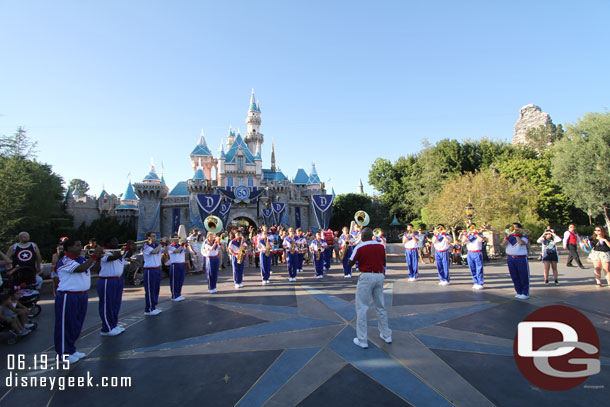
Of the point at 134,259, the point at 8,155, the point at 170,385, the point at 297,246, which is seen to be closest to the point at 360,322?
the point at 170,385

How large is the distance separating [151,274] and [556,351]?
8.11m

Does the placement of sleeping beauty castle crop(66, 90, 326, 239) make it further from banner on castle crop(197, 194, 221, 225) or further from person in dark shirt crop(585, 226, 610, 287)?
person in dark shirt crop(585, 226, 610, 287)

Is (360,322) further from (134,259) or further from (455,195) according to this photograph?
(455,195)

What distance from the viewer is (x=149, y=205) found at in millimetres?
45250

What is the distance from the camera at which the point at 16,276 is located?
6.82 meters

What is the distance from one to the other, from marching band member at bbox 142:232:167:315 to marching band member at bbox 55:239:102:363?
2270 millimetres

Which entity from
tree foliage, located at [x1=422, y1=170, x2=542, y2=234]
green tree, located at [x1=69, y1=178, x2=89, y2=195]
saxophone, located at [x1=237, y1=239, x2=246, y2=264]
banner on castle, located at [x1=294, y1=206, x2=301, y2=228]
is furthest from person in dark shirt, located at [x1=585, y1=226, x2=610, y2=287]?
green tree, located at [x1=69, y1=178, x2=89, y2=195]

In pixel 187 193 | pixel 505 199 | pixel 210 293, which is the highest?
pixel 187 193

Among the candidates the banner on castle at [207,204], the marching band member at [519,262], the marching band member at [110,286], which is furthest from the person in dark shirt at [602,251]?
the banner on castle at [207,204]

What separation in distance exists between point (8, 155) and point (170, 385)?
138 feet

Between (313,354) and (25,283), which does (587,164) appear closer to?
(313,354)

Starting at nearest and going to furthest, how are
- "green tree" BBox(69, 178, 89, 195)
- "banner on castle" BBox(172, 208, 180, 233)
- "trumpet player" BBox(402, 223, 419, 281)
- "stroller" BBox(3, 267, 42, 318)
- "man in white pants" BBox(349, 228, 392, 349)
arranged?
"man in white pants" BBox(349, 228, 392, 349) → "stroller" BBox(3, 267, 42, 318) → "trumpet player" BBox(402, 223, 419, 281) → "banner on castle" BBox(172, 208, 180, 233) → "green tree" BBox(69, 178, 89, 195)

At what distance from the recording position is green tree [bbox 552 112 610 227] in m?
28.5

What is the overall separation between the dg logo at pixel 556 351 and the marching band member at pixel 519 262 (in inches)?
80.3
